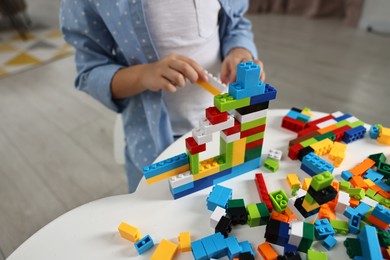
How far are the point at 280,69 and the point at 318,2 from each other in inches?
38.3

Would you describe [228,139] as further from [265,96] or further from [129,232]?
[129,232]

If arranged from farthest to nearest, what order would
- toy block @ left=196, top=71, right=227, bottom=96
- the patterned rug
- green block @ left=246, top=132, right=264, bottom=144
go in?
the patterned rug → toy block @ left=196, top=71, right=227, bottom=96 → green block @ left=246, top=132, right=264, bottom=144

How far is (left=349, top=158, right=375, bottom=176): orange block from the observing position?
46cm

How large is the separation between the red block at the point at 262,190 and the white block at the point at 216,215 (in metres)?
0.07

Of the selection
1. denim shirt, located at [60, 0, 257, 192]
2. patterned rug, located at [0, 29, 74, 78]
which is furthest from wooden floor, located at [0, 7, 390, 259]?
denim shirt, located at [60, 0, 257, 192]

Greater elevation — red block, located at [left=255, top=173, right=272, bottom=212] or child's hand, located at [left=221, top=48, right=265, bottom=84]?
child's hand, located at [left=221, top=48, right=265, bottom=84]

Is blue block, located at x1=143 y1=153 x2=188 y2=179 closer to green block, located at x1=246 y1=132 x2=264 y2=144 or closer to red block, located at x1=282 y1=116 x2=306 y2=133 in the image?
green block, located at x1=246 y1=132 x2=264 y2=144

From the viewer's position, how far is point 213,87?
0.57 metres

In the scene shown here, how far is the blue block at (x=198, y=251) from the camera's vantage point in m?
0.37

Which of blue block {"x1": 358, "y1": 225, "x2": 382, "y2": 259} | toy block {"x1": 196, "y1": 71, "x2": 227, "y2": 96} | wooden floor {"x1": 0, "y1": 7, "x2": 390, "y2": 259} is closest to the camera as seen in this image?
blue block {"x1": 358, "y1": 225, "x2": 382, "y2": 259}

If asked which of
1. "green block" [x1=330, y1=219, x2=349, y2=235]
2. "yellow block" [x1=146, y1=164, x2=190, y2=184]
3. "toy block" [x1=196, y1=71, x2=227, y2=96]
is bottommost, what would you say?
"green block" [x1=330, y1=219, x2=349, y2=235]

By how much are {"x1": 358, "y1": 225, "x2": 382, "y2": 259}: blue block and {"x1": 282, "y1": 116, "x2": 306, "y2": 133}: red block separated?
0.22 metres

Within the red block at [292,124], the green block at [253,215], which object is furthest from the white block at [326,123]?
the green block at [253,215]

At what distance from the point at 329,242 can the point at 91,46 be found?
22.8 inches
